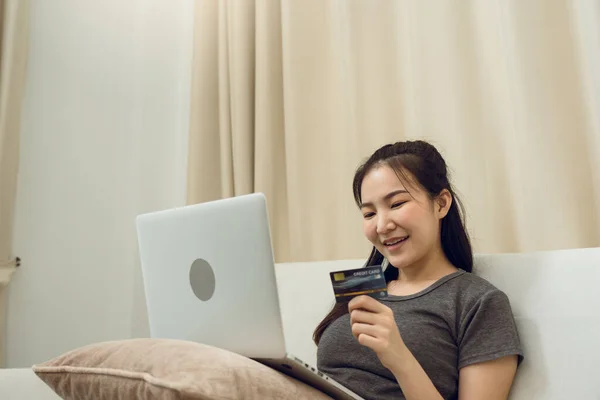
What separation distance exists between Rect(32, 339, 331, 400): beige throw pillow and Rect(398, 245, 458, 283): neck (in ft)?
1.48

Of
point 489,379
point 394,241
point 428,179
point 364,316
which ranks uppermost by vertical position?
point 428,179

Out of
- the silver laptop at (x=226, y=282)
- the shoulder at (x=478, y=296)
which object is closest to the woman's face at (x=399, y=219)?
the shoulder at (x=478, y=296)

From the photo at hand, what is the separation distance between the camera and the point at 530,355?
0.96m

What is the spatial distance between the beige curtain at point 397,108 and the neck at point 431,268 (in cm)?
37

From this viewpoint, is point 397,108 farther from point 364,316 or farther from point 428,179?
point 364,316

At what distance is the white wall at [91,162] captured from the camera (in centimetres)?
206

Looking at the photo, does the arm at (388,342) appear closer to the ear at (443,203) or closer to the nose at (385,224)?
the nose at (385,224)

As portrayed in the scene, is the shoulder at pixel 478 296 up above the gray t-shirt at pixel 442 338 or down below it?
above

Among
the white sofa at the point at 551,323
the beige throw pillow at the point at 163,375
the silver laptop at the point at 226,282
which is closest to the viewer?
the beige throw pillow at the point at 163,375

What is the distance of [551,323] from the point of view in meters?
0.97

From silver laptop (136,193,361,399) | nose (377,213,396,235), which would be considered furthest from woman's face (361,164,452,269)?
silver laptop (136,193,361,399)

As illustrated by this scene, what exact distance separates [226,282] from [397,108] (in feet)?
3.70

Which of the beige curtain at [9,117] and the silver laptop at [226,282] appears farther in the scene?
the beige curtain at [9,117]

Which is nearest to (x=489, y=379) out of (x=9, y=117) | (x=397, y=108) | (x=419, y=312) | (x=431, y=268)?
(x=419, y=312)
